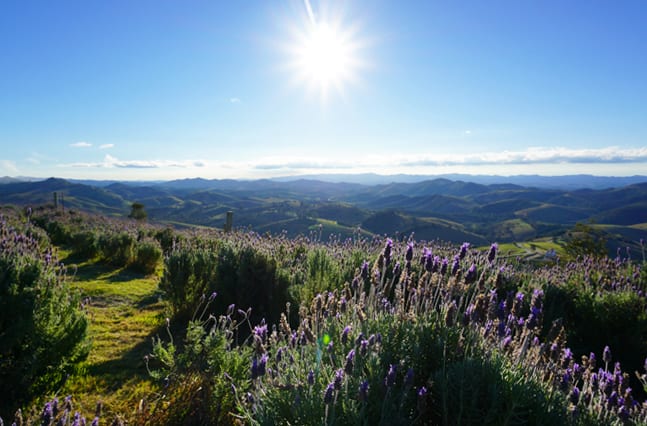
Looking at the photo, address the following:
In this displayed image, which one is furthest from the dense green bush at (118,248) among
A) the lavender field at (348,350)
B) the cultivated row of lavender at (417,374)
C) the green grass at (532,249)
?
the green grass at (532,249)

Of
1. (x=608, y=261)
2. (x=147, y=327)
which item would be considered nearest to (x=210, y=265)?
(x=147, y=327)

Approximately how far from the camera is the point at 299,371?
2.27 m

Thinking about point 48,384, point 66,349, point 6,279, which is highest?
point 6,279

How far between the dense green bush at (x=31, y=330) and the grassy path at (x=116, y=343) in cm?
30

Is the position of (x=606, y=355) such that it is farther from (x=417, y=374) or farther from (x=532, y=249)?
(x=532, y=249)

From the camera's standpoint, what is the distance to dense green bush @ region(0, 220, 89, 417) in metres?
2.97

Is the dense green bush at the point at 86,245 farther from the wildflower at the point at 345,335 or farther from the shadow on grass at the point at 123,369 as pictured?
the wildflower at the point at 345,335

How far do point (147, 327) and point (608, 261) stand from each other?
9.56m

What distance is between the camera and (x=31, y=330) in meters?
3.04

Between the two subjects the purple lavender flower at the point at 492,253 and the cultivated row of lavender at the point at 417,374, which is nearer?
the cultivated row of lavender at the point at 417,374

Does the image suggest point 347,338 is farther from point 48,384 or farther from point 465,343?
point 48,384

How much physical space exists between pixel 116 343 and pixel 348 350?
12.8 ft

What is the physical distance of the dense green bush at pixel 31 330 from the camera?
297 cm

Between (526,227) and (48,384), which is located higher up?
(48,384)
